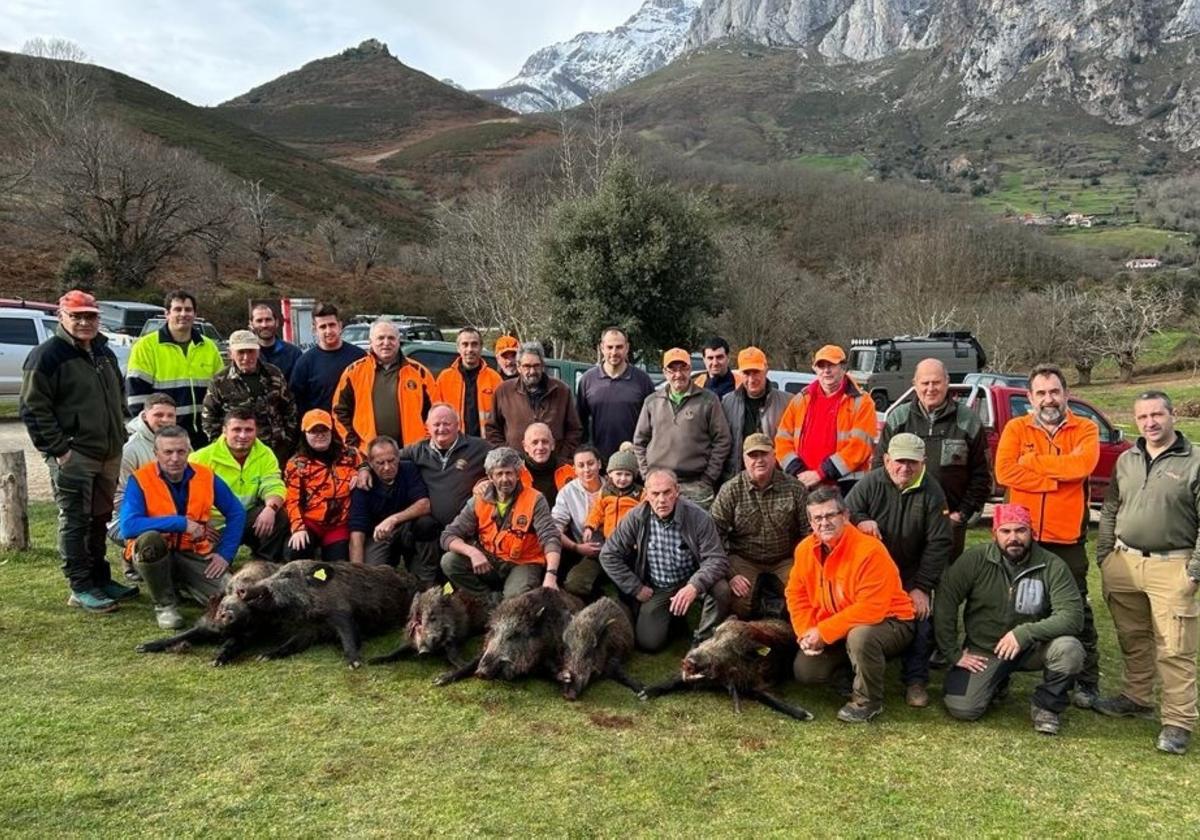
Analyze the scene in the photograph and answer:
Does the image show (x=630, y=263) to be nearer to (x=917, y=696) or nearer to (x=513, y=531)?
(x=513, y=531)

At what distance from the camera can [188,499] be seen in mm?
5203

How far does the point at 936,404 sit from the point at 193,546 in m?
5.23

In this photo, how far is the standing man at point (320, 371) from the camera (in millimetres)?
6398

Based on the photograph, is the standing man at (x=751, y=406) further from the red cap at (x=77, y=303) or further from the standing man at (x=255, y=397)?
the red cap at (x=77, y=303)

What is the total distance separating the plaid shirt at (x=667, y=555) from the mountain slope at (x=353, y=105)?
9243 cm

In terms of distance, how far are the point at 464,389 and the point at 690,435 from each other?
2.22 m

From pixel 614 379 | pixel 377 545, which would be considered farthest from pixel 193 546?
pixel 614 379

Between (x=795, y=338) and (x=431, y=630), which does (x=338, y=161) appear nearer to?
(x=795, y=338)

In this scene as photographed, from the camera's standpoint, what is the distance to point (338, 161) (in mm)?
83438

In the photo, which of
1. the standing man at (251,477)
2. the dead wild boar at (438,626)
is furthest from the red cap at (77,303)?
the dead wild boar at (438,626)

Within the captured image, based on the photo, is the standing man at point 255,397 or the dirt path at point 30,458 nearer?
the standing man at point 255,397

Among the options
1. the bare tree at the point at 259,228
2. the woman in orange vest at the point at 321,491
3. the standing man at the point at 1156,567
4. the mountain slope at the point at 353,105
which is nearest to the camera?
the standing man at the point at 1156,567

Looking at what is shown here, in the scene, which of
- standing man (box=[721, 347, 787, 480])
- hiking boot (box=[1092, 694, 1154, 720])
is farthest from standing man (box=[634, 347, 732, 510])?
hiking boot (box=[1092, 694, 1154, 720])

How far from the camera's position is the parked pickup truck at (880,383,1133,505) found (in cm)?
948
